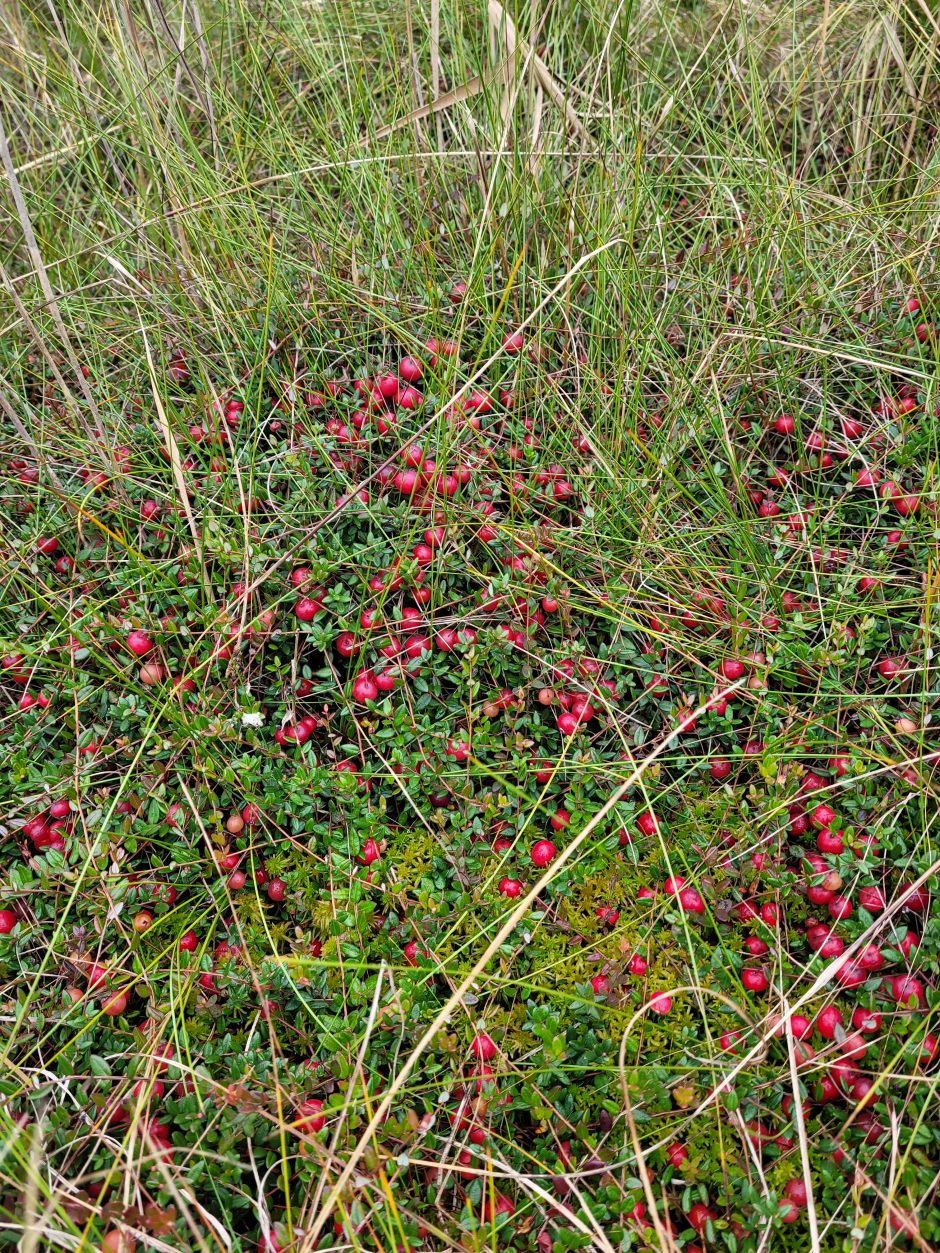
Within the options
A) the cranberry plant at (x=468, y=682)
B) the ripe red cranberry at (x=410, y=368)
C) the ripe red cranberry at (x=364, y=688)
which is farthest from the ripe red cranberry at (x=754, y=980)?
the ripe red cranberry at (x=410, y=368)

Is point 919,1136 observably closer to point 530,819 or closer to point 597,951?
point 597,951

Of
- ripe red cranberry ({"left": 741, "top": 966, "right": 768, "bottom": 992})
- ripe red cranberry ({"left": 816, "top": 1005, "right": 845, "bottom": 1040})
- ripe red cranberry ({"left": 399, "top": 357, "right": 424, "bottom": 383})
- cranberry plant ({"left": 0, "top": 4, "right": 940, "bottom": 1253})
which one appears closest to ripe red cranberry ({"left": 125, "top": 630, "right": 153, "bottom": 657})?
cranberry plant ({"left": 0, "top": 4, "right": 940, "bottom": 1253})

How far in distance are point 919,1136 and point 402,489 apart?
2.03m

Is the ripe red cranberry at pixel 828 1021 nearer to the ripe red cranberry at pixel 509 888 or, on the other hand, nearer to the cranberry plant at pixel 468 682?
the cranberry plant at pixel 468 682

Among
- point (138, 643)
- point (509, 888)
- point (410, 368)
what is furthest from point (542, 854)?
point (410, 368)

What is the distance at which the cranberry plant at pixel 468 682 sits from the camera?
1.93 metres

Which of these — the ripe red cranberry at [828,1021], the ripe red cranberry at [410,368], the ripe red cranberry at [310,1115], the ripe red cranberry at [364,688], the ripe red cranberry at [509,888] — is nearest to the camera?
the ripe red cranberry at [310,1115]

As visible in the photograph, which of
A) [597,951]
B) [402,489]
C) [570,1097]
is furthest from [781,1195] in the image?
[402,489]

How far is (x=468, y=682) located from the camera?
8.08 ft

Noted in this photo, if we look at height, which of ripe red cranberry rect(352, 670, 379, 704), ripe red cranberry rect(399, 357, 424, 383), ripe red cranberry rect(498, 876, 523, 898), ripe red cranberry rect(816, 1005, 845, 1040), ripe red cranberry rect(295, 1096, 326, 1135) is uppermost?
ripe red cranberry rect(399, 357, 424, 383)

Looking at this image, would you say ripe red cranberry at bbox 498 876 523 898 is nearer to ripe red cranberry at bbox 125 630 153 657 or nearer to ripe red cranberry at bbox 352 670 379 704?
ripe red cranberry at bbox 352 670 379 704

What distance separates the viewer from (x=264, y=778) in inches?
93.7

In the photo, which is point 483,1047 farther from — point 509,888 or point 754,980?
point 754,980

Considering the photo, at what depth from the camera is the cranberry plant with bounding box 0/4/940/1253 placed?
1.93m
